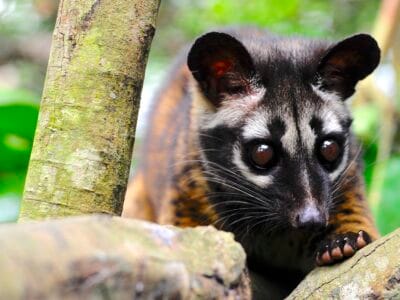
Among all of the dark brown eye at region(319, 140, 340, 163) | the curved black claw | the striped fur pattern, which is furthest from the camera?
the dark brown eye at region(319, 140, 340, 163)

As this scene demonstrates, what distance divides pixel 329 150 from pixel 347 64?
508 millimetres

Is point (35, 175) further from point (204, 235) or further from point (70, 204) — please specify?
point (204, 235)

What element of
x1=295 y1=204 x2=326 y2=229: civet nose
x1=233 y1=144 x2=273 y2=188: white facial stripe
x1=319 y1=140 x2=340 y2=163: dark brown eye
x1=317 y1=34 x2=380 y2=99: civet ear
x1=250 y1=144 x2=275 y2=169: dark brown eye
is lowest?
x1=295 y1=204 x2=326 y2=229: civet nose

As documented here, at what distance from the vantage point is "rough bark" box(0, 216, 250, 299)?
1.57 meters

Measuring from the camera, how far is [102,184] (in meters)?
2.77

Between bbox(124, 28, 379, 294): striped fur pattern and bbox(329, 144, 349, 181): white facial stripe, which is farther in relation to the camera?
bbox(329, 144, 349, 181): white facial stripe

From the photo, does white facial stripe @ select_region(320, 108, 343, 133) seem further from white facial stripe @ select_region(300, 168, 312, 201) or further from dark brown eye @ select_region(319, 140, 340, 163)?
white facial stripe @ select_region(300, 168, 312, 201)

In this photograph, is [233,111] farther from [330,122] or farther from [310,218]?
[310,218]

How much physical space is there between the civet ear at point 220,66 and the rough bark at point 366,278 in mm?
Answer: 1311

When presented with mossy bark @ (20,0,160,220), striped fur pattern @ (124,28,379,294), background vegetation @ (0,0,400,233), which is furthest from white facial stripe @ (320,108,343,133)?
background vegetation @ (0,0,400,233)

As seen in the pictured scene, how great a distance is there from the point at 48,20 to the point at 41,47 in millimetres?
1524

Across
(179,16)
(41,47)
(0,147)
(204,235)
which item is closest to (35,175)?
(204,235)

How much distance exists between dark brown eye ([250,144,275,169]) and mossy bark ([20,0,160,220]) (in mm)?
954

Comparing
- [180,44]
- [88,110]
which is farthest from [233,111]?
[180,44]
